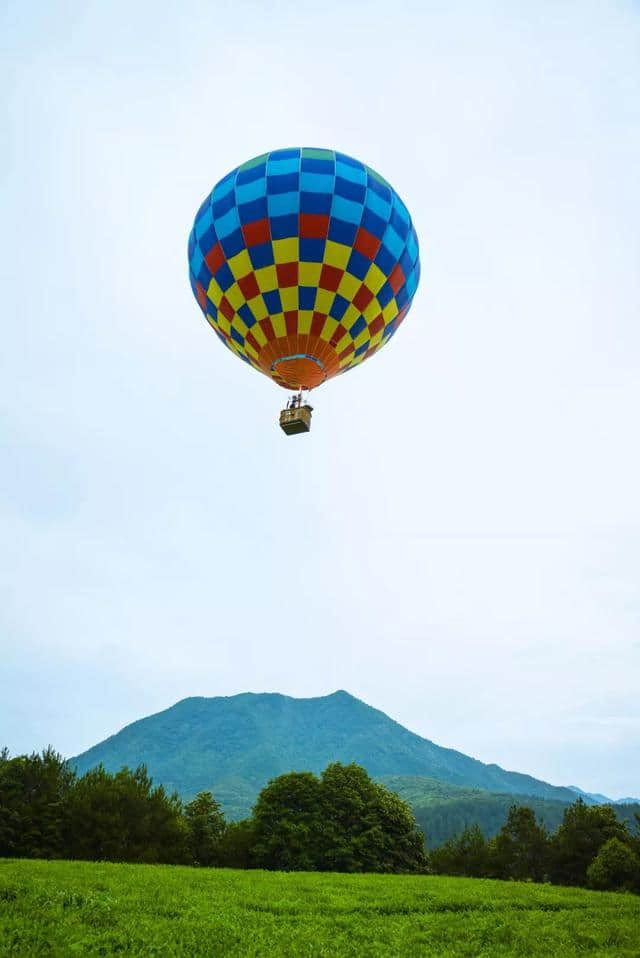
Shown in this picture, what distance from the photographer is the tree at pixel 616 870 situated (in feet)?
108

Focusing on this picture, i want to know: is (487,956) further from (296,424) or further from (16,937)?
(296,424)

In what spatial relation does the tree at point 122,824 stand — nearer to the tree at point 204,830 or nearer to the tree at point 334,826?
the tree at point 204,830

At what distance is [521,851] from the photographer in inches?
1684

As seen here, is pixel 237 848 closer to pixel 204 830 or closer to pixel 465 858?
pixel 204 830

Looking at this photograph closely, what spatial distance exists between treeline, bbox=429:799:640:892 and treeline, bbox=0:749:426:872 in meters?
5.80

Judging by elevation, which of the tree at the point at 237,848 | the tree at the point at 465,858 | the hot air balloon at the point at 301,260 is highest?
the hot air balloon at the point at 301,260

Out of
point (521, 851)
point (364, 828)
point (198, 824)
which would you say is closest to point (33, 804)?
point (198, 824)


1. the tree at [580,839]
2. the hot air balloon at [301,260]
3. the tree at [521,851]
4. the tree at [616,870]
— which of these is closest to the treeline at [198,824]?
the tree at [521,851]

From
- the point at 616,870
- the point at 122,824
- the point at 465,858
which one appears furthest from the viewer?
the point at 465,858

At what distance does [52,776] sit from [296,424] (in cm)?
3099

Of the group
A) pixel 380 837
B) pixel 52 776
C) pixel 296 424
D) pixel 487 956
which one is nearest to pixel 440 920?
pixel 487 956

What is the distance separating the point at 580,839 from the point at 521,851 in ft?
16.4

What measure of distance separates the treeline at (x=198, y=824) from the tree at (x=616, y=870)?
456 inches

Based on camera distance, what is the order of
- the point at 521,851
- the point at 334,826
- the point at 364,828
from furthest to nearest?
the point at 521,851, the point at 364,828, the point at 334,826
